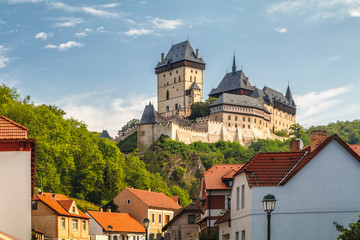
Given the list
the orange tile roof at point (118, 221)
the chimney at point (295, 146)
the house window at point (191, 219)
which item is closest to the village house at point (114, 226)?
the orange tile roof at point (118, 221)

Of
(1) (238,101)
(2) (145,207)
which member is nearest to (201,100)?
(1) (238,101)

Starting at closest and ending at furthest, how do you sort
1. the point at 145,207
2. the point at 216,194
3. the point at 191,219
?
the point at 216,194 → the point at 191,219 → the point at 145,207

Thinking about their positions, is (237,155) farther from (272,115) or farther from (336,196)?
(336,196)

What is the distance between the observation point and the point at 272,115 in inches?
7475

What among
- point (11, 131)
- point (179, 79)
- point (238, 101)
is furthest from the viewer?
point (179, 79)

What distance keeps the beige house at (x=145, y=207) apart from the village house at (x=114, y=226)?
1.38 m

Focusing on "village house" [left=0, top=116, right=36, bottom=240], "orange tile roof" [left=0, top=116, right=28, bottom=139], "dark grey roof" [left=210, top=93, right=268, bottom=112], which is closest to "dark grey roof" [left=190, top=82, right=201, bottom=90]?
"dark grey roof" [left=210, top=93, right=268, bottom=112]

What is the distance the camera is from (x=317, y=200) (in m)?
24.8

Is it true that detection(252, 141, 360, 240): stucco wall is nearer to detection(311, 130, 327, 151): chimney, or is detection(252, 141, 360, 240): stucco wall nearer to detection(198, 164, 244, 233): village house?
detection(311, 130, 327, 151): chimney

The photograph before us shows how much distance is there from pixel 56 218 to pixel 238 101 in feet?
393

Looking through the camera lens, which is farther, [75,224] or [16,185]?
[75,224]

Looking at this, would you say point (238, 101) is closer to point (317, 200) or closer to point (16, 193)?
point (317, 200)

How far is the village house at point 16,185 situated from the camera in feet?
71.5

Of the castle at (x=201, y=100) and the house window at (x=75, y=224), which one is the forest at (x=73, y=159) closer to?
the house window at (x=75, y=224)
